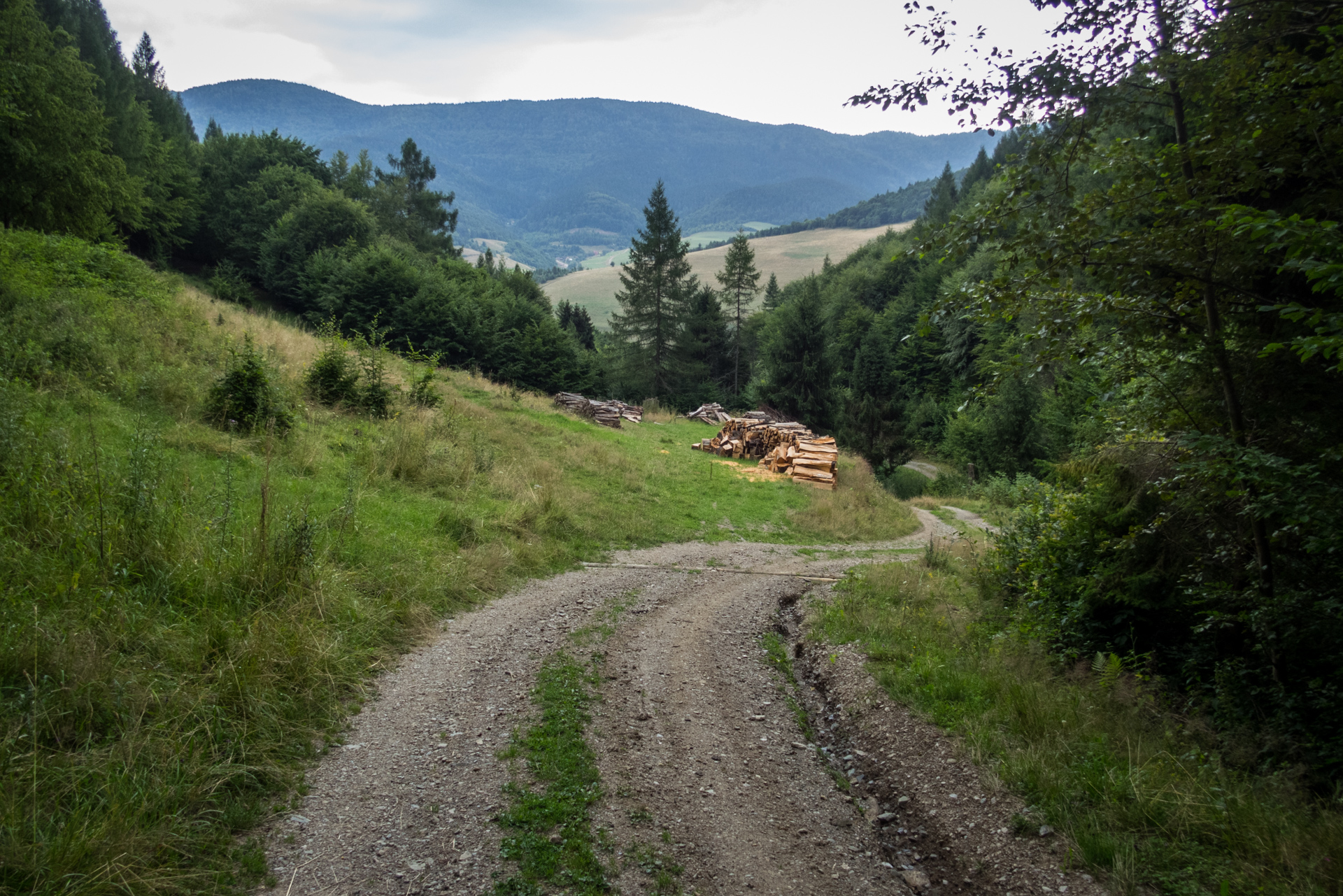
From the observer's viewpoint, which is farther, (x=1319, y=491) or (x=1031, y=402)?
(x=1031, y=402)

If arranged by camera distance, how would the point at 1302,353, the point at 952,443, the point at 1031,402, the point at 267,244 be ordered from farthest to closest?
the point at 267,244, the point at 952,443, the point at 1031,402, the point at 1302,353

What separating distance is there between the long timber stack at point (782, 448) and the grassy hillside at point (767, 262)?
114603mm

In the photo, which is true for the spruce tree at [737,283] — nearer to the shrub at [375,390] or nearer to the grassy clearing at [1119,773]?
the shrub at [375,390]

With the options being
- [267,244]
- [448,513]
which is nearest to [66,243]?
[448,513]

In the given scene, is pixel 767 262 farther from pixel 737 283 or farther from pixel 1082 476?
pixel 1082 476

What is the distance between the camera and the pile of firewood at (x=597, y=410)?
90.7ft

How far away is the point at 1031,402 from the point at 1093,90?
32.8 metres

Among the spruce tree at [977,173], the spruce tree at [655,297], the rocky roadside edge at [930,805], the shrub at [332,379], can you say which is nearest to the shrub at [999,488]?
the rocky roadside edge at [930,805]

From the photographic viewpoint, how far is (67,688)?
3.82 m

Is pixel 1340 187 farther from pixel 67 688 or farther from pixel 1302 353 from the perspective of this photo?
pixel 67 688

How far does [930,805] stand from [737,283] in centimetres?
Result: 6154

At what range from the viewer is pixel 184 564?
18.0 feet

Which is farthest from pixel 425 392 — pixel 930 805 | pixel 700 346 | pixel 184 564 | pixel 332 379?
pixel 700 346

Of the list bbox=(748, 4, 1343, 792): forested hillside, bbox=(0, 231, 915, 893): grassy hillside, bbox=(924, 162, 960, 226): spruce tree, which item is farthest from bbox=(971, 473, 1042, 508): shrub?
bbox=(924, 162, 960, 226): spruce tree
